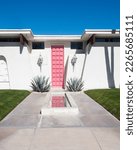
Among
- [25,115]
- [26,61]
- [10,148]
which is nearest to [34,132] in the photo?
[10,148]

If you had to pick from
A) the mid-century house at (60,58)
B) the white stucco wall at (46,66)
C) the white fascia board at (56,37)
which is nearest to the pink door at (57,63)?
the mid-century house at (60,58)

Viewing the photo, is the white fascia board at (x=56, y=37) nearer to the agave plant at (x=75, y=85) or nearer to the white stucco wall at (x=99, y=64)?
the white stucco wall at (x=99, y=64)

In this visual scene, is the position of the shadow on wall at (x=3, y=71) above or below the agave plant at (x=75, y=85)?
above

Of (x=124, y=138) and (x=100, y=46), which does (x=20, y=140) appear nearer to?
(x=124, y=138)

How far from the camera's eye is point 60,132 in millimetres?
5840

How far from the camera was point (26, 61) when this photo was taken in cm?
1596

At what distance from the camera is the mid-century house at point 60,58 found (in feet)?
52.3

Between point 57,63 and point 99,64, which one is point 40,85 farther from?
point 99,64

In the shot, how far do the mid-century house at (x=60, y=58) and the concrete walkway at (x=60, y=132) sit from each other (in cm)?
801

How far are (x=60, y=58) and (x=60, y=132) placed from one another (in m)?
12.2

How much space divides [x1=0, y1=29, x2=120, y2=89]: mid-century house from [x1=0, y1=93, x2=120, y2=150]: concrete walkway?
8.01 m

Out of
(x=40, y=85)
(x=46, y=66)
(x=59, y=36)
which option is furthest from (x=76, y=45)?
(x=40, y=85)

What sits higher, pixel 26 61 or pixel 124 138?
pixel 26 61

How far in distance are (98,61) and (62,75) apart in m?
3.22
